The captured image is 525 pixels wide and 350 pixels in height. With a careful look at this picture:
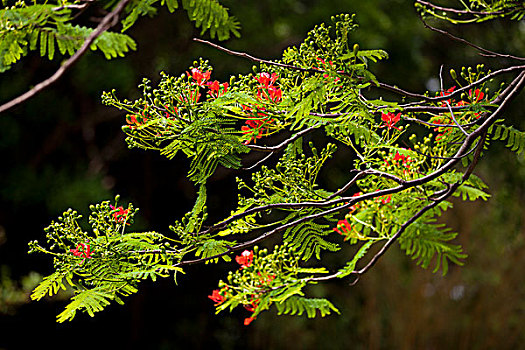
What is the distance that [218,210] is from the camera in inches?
164

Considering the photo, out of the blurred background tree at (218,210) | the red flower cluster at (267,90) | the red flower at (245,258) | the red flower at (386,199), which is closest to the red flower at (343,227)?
the red flower at (386,199)

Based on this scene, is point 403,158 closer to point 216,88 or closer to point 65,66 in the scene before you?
point 216,88

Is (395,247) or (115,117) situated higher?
(115,117)

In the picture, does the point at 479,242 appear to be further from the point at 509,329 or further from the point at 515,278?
the point at 509,329

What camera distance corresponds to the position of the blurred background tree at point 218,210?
3479 millimetres

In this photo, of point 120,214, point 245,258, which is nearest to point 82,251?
point 120,214

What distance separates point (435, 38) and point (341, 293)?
2.01 metres

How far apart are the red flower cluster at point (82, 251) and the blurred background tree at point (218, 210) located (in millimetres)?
2364

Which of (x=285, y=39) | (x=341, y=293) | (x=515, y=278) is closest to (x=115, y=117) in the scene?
(x=285, y=39)

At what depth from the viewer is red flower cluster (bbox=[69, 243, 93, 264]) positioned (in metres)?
1.04

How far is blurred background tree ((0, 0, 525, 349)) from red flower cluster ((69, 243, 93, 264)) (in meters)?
2.36

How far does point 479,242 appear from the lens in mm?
4230

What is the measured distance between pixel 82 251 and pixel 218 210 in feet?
10.3

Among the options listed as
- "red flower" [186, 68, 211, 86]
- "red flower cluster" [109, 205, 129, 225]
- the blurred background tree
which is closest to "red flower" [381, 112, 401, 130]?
"red flower" [186, 68, 211, 86]
